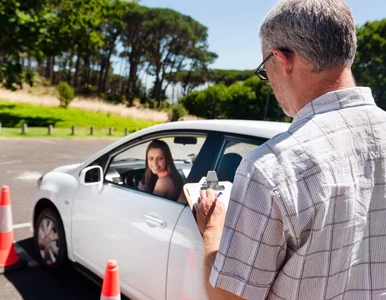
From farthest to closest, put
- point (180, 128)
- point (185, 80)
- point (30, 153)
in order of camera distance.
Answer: point (185, 80), point (30, 153), point (180, 128)

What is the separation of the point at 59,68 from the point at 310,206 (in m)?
65.0

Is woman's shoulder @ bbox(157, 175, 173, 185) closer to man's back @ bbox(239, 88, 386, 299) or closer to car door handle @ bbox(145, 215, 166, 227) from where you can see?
car door handle @ bbox(145, 215, 166, 227)

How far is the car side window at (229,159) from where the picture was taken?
7.56 ft

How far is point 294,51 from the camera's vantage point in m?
1.05

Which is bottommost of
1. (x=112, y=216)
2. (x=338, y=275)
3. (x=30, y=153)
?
(x=30, y=153)

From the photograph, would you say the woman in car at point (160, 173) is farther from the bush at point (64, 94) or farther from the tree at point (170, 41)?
the tree at point (170, 41)

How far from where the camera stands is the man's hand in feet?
3.78

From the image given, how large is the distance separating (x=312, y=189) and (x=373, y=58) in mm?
37998

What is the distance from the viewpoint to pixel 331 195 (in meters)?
0.96

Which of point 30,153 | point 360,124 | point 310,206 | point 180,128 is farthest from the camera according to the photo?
point 30,153

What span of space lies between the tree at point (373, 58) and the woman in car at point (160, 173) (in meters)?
34.8

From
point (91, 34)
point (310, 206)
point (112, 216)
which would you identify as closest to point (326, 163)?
point (310, 206)

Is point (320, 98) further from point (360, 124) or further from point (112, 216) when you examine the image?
point (112, 216)

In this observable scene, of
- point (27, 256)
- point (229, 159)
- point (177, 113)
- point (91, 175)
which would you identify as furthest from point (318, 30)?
point (177, 113)
